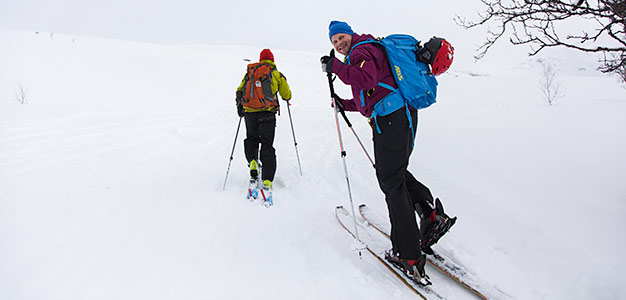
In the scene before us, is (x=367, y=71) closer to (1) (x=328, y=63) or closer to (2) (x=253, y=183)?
(1) (x=328, y=63)

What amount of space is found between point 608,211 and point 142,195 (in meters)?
5.66

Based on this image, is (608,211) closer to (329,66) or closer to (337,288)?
(337,288)

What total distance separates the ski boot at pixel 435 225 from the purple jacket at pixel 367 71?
119 cm

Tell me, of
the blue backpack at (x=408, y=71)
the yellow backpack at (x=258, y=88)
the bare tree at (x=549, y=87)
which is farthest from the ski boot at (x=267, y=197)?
the bare tree at (x=549, y=87)

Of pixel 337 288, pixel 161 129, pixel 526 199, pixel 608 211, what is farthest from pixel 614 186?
pixel 161 129

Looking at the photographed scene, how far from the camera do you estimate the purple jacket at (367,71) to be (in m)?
2.34

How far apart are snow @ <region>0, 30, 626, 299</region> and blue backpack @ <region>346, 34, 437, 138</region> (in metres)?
1.56

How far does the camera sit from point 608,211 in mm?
3490

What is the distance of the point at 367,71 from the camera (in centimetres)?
233

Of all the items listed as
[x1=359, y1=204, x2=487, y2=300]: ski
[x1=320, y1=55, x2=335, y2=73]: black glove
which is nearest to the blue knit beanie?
[x1=320, y1=55, x2=335, y2=73]: black glove

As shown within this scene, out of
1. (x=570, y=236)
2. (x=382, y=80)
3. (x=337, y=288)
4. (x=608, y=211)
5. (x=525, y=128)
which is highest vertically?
(x=382, y=80)

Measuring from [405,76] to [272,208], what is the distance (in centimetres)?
246

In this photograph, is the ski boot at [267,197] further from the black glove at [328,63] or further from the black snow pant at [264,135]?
the black glove at [328,63]

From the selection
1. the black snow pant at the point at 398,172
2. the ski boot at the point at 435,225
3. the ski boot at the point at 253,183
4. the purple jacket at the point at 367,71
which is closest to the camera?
the purple jacket at the point at 367,71
